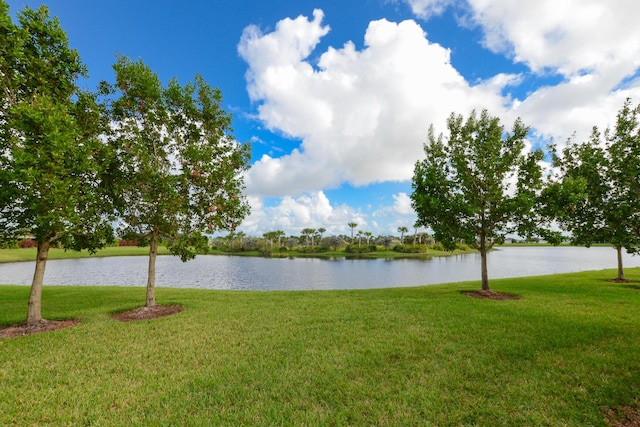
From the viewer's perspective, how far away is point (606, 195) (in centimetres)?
1659

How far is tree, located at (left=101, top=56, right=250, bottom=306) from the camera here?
13789 mm

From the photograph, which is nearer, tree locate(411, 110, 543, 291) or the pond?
tree locate(411, 110, 543, 291)

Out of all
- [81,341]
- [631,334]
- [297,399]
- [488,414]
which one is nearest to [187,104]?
[81,341]

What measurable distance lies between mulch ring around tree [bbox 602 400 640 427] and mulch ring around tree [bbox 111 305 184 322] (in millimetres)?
15781

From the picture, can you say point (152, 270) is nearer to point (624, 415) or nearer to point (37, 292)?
point (37, 292)

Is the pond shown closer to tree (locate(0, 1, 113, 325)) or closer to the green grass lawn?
the green grass lawn

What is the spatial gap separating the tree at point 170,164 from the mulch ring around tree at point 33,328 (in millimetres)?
3373

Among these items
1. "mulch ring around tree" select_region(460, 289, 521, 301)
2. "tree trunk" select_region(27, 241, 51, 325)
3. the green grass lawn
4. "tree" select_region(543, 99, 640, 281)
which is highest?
"tree" select_region(543, 99, 640, 281)

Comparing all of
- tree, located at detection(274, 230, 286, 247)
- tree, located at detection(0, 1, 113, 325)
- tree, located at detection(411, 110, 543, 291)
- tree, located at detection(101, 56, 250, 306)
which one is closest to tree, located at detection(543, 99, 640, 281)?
tree, located at detection(411, 110, 543, 291)

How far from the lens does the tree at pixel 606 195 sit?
14.5 metres

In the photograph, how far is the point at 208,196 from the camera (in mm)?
15234

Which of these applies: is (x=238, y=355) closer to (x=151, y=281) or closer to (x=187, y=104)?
(x=151, y=281)

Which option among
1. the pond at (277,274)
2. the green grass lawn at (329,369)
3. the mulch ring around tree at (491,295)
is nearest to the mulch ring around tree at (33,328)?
the green grass lawn at (329,369)

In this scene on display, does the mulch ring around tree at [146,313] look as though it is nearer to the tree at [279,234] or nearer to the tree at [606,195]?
the tree at [606,195]
